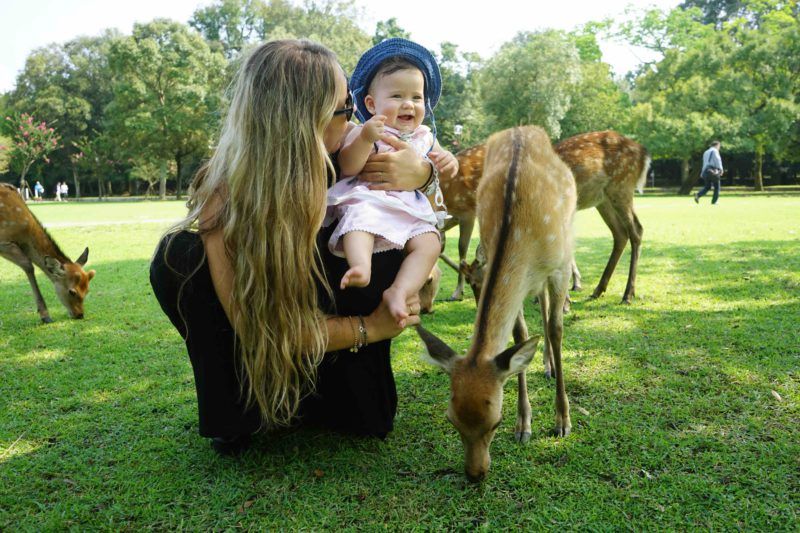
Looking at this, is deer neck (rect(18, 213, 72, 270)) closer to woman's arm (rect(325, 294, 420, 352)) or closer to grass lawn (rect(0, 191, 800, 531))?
grass lawn (rect(0, 191, 800, 531))

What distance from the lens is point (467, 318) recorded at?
5.45 m

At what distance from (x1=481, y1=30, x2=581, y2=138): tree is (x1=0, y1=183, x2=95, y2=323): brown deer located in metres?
32.6

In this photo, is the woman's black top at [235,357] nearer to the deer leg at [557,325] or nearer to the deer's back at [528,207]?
the deer's back at [528,207]

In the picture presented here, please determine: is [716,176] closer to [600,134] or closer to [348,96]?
[600,134]

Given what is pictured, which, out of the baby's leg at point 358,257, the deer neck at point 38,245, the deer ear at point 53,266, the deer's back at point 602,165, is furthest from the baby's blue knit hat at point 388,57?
the deer neck at point 38,245

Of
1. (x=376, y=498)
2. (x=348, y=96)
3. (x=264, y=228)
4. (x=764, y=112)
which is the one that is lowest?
(x=376, y=498)

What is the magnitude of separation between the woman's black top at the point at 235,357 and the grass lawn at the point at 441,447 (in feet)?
0.61

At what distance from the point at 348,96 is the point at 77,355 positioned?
3507mm

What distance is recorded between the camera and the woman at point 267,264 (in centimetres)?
238

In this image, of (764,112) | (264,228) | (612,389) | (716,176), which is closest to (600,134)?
(612,389)

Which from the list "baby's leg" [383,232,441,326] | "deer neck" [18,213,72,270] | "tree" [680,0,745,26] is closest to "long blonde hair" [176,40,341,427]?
"baby's leg" [383,232,441,326]

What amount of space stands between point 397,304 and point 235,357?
33.0 inches

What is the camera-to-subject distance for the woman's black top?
2.55 meters

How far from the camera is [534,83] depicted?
35844 mm
